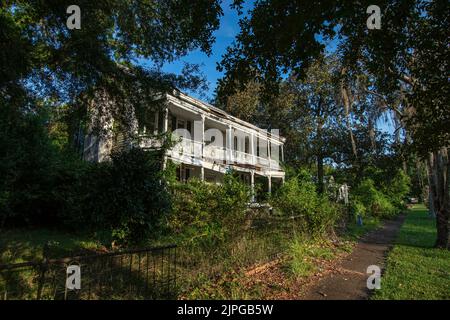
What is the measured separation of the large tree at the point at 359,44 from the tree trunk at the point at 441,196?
3551mm

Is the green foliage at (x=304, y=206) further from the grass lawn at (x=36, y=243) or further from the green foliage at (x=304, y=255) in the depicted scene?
the grass lawn at (x=36, y=243)

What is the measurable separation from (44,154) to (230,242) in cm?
767

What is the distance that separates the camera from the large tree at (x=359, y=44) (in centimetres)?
480

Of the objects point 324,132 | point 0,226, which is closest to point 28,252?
point 0,226

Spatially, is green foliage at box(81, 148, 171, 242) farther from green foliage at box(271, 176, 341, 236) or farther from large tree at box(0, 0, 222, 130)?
green foliage at box(271, 176, 341, 236)

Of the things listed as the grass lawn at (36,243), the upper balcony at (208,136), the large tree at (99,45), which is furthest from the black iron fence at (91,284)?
the upper balcony at (208,136)

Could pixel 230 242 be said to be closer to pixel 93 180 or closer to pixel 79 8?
pixel 93 180

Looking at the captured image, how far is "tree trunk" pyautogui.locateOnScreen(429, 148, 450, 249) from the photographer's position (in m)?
10.3

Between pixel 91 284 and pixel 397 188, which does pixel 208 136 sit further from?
pixel 397 188

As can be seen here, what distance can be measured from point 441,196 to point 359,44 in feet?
23.6

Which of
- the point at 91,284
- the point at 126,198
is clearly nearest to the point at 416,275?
the point at 91,284

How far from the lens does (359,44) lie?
6.81m

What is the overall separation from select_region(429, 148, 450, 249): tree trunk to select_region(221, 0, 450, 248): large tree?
140 inches

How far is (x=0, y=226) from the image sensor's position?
920 centimetres
